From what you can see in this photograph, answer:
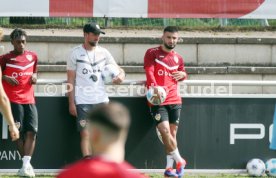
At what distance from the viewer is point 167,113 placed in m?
11.8

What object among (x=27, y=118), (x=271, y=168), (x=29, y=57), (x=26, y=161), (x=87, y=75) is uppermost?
(x=29, y=57)

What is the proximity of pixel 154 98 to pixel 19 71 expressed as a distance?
6.11 ft

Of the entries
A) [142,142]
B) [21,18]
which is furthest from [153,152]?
[21,18]

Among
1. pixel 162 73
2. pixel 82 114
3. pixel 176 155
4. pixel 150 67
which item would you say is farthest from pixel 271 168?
pixel 82 114

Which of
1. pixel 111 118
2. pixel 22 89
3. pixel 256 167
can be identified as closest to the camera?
pixel 111 118

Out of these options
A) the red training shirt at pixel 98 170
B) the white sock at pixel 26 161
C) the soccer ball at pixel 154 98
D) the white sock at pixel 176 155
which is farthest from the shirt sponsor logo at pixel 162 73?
the red training shirt at pixel 98 170

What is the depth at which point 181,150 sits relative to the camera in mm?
12242

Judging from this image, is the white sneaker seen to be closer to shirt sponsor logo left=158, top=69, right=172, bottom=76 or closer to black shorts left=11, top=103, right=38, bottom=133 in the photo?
black shorts left=11, top=103, right=38, bottom=133

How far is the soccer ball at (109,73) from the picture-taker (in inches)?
453

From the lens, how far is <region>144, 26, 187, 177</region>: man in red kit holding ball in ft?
38.3

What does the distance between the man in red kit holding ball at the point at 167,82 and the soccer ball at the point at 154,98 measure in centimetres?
7

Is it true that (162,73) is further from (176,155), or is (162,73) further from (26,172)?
(26,172)

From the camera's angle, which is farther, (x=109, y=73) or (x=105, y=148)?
(x=109, y=73)

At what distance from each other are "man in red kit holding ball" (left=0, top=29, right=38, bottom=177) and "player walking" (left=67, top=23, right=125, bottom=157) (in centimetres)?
55
